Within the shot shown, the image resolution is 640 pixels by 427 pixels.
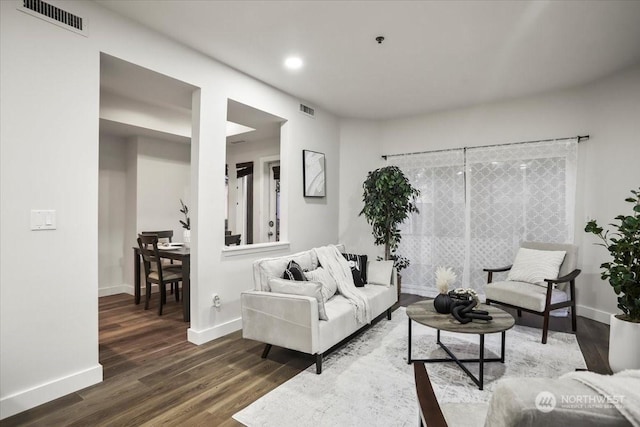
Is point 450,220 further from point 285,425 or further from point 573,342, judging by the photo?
point 285,425

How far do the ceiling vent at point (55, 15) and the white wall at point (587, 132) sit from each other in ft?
14.4

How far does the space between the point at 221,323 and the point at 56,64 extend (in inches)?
102

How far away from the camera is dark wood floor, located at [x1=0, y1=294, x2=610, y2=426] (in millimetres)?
2037

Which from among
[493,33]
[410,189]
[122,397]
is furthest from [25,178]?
[410,189]

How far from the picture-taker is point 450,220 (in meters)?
4.94

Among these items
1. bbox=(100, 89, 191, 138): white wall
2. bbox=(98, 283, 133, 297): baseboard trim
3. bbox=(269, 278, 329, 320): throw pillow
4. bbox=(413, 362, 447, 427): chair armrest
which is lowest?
bbox=(98, 283, 133, 297): baseboard trim

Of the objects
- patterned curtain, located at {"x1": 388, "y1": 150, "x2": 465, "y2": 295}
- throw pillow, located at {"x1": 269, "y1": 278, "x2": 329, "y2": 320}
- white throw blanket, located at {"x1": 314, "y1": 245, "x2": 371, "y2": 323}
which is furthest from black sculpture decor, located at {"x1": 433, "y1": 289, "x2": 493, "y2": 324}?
patterned curtain, located at {"x1": 388, "y1": 150, "x2": 465, "y2": 295}

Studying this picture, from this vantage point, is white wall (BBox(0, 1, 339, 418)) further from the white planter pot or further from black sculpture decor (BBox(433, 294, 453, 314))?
the white planter pot

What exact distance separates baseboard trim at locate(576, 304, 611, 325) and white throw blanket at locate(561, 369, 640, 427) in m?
3.93

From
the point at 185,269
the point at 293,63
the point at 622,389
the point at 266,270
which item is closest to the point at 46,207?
the point at 266,270

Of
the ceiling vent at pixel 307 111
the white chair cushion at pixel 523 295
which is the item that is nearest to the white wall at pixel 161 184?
the ceiling vent at pixel 307 111

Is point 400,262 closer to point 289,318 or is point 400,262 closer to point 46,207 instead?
point 289,318

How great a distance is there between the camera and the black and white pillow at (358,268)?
12.2 ft

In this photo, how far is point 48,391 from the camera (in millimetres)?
2195
